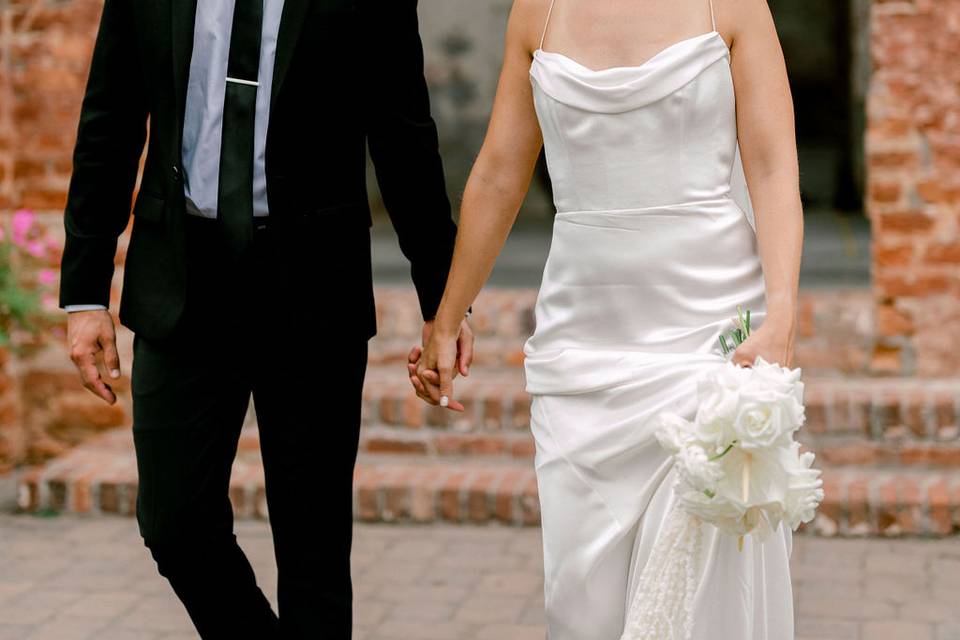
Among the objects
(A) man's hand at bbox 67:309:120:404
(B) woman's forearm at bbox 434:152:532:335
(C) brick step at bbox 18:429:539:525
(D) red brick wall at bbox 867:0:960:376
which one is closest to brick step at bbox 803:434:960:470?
(D) red brick wall at bbox 867:0:960:376

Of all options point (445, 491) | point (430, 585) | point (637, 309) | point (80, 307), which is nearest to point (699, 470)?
point (637, 309)

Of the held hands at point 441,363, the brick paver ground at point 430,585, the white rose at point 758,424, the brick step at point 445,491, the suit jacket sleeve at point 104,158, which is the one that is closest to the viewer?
the white rose at point 758,424

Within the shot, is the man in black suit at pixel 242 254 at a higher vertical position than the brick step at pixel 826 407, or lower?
higher

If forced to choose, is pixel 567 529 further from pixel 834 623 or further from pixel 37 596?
pixel 37 596

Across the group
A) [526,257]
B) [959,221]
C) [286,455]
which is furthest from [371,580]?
[526,257]

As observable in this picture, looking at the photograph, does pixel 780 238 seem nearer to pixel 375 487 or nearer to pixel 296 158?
pixel 296 158

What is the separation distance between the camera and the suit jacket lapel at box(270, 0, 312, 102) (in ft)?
9.47

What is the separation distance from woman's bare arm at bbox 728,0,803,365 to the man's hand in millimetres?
1332

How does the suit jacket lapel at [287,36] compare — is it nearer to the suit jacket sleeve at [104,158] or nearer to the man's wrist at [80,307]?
the suit jacket sleeve at [104,158]

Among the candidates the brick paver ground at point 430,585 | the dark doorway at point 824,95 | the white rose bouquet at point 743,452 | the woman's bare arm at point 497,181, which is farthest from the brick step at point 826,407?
the dark doorway at point 824,95

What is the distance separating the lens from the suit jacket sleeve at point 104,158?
303 cm

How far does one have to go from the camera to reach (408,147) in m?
3.13

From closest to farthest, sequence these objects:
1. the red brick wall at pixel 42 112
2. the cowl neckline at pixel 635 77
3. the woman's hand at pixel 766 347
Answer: the woman's hand at pixel 766 347 < the cowl neckline at pixel 635 77 < the red brick wall at pixel 42 112

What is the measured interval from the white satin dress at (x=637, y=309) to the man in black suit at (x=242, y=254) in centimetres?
42
